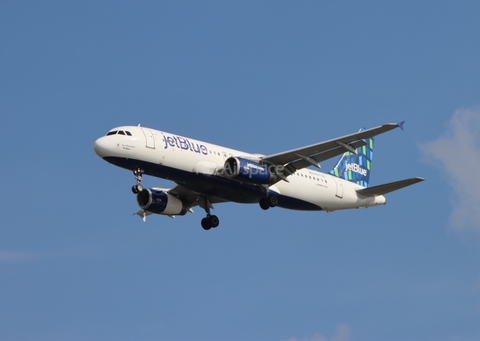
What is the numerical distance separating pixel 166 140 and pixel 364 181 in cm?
1765

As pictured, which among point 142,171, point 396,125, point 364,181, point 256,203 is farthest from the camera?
point 364,181

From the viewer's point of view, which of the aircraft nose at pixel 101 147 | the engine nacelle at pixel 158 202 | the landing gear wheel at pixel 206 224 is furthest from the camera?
the landing gear wheel at pixel 206 224

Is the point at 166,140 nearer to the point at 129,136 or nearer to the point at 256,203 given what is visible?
the point at 129,136

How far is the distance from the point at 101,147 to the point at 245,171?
7791 millimetres

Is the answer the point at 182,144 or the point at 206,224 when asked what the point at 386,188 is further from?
the point at 182,144

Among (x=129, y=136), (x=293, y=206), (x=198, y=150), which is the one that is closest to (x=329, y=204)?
(x=293, y=206)

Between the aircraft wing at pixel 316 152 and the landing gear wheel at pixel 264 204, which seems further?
the landing gear wheel at pixel 264 204

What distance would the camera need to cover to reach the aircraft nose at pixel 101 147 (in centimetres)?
5053

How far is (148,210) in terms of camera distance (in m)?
57.3

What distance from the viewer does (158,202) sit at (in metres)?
57.4

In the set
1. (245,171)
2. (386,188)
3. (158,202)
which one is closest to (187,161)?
(245,171)

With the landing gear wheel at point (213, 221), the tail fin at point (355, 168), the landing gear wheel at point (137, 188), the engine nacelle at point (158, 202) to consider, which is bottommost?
the landing gear wheel at point (137, 188)

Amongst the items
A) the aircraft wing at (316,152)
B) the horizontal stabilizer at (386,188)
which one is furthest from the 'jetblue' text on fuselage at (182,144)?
the horizontal stabilizer at (386,188)

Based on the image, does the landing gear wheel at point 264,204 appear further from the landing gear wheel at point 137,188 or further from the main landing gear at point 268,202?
the landing gear wheel at point 137,188
